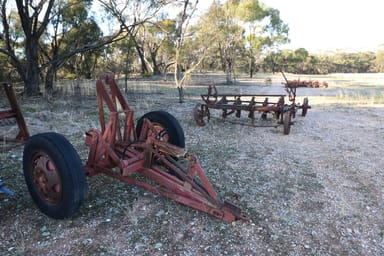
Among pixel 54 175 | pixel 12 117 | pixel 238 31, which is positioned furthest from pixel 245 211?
pixel 238 31

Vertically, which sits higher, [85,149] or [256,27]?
[256,27]

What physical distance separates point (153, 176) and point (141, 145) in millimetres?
420

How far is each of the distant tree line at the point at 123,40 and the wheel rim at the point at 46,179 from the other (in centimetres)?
938

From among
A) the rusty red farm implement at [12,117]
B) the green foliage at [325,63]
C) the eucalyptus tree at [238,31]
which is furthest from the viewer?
the green foliage at [325,63]

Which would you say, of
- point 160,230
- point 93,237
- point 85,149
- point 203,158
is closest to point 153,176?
point 160,230

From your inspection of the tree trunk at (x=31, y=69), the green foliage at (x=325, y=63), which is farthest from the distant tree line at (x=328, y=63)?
the tree trunk at (x=31, y=69)

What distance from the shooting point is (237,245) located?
2592 mm

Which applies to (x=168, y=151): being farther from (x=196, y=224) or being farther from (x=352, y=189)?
(x=352, y=189)

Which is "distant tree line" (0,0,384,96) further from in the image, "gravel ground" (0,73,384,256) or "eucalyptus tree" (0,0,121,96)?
"gravel ground" (0,73,384,256)

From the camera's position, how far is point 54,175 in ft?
9.18

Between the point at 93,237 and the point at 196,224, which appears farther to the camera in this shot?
the point at 196,224

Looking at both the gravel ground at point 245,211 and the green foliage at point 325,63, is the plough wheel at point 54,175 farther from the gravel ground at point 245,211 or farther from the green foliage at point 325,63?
the green foliage at point 325,63

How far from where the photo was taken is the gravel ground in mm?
2574

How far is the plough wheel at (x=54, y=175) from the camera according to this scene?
105 inches
